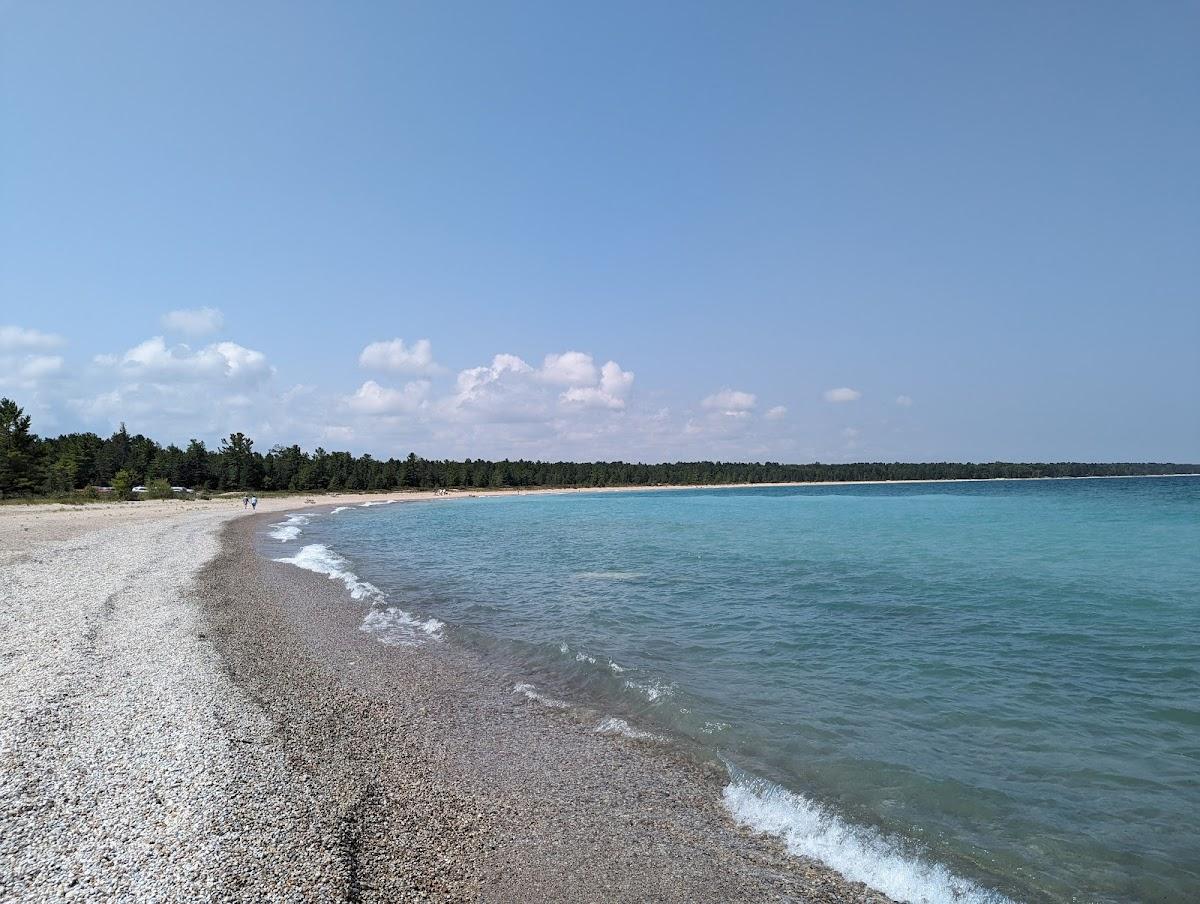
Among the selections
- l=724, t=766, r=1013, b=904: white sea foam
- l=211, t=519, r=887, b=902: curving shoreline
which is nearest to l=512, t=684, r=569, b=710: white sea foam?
l=211, t=519, r=887, b=902: curving shoreline

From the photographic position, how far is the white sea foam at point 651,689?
11219mm

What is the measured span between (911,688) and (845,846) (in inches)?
235

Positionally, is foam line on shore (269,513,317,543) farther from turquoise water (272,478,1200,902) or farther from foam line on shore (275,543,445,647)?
turquoise water (272,478,1200,902)

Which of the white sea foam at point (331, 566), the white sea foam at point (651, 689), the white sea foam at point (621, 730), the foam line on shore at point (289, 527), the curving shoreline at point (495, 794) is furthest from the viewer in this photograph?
the foam line on shore at point (289, 527)

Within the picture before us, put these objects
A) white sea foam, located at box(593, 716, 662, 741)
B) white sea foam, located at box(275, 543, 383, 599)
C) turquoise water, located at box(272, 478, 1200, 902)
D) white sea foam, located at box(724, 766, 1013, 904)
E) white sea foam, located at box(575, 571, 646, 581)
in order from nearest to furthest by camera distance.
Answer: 1. white sea foam, located at box(724, 766, 1013, 904)
2. turquoise water, located at box(272, 478, 1200, 902)
3. white sea foam, located at box(593, 716, 662, 741)
4. white sea foam, located at box(275, 543, 383, 599)
5. white sea foam, located at box(575, 571, 646, 581)

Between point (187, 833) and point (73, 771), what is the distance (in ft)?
8.34

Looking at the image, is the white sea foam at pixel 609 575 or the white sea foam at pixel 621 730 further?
the white sea foam at pixel 609 575

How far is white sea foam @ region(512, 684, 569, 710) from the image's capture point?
1098cm

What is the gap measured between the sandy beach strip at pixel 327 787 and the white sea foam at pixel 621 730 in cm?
21

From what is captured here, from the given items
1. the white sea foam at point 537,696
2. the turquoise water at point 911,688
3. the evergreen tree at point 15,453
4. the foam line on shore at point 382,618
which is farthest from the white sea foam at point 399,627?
the evergreen tree at point 15,453

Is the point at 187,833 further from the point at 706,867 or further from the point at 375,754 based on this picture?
the point at 706,867

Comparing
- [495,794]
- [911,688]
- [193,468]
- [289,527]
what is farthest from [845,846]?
[193,468]

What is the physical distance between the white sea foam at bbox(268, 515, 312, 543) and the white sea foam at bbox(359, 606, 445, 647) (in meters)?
25.6

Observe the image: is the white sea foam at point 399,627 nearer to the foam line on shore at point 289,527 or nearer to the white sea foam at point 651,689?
the white sea foam at point 651,689
